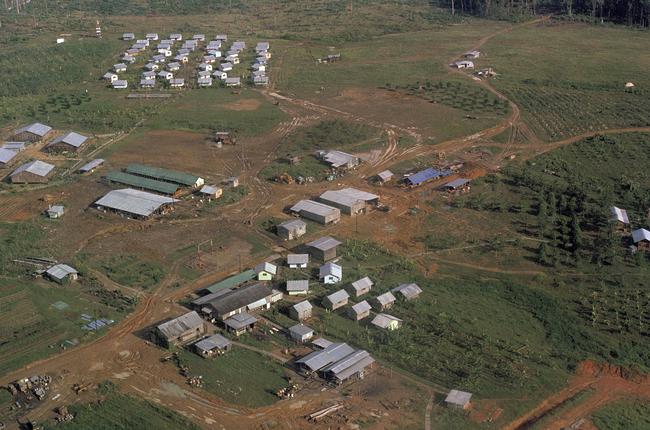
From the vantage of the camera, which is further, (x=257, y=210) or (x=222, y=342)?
(x=257, y=210)

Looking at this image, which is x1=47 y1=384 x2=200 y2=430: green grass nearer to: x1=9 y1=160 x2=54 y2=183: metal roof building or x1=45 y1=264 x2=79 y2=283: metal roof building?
x1=45 y1=264 x2=79 y2=283: metal roof building

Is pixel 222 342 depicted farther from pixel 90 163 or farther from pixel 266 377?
pixel 90 163

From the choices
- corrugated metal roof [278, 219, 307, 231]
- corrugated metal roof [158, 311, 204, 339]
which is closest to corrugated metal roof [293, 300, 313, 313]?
corrugated metal roof [158, 311, 204, 339]

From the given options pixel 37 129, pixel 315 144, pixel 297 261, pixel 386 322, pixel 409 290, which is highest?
pixel 37 129

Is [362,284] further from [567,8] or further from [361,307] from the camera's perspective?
[567,8]

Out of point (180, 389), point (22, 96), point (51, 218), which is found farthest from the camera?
point (22, 96)

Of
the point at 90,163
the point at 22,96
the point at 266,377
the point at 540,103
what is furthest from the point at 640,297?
the point at 22,96

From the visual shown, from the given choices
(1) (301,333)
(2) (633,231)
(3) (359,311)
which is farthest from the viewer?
(2) (633,231)

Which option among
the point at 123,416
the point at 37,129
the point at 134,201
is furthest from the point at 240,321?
the point at 37,129
